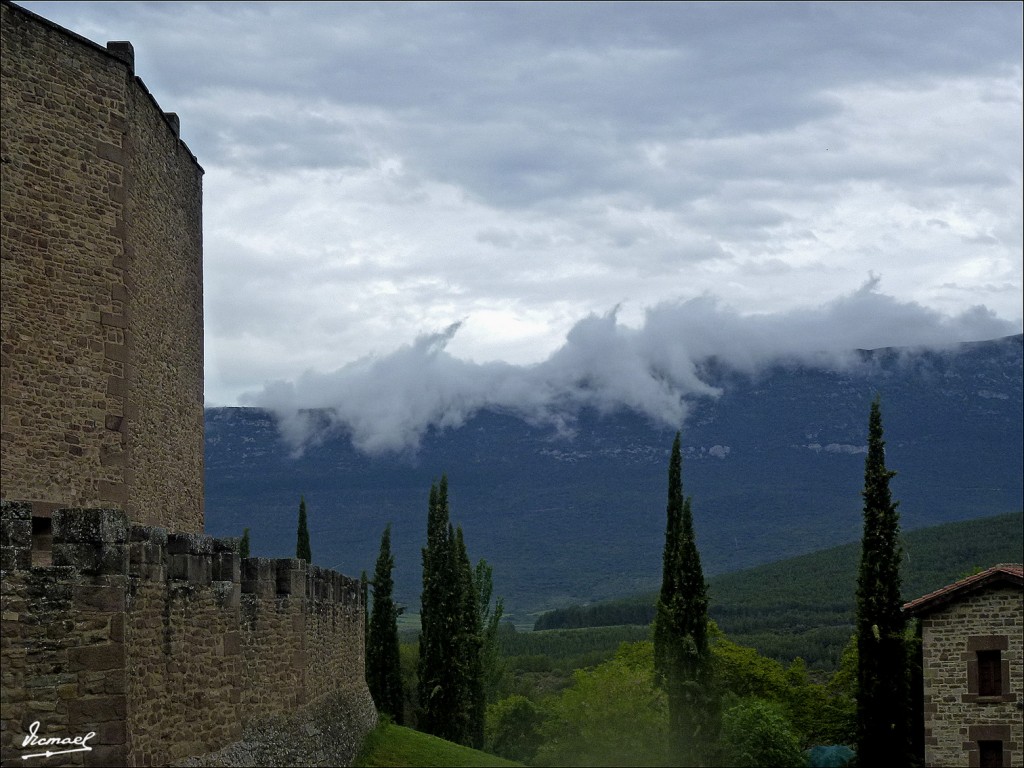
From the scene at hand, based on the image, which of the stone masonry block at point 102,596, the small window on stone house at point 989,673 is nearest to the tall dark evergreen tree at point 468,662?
the small window on stone house at point 989,673

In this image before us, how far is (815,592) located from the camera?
449 ft

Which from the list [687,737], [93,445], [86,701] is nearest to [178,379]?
[93,445]

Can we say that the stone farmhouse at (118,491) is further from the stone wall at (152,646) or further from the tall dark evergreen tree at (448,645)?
the tall dark evergreen tree at (448,645)

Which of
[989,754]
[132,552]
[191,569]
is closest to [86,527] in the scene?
[132,552]

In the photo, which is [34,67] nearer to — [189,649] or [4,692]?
[189,649]

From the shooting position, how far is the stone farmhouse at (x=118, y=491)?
47.5 ft

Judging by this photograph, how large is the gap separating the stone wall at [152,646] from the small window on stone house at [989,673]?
17469mm

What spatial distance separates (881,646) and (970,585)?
8.57ft

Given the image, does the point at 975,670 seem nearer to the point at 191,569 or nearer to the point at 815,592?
the point at 191,569

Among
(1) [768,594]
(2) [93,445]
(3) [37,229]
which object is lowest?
(1) [768,594]

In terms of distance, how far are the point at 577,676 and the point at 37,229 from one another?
129 feet

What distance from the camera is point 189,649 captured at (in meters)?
17.4

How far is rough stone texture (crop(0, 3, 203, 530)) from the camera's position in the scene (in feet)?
71.1

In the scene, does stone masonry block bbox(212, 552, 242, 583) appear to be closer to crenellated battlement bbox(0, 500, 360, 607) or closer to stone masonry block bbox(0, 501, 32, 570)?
crenellated battlement bbox(0, 500, 360, 607)
